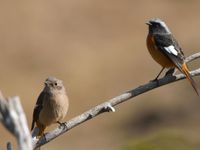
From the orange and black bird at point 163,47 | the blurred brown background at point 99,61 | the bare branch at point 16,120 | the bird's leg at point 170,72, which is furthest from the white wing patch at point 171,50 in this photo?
the blurred brown background at point 99,61

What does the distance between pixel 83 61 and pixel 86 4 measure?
15.2ft

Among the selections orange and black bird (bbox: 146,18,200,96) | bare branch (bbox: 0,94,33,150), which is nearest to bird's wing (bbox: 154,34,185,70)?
orange and black bird (bbox: 146,18,200,96)

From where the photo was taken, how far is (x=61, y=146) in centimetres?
1892

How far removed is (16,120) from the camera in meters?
4.08

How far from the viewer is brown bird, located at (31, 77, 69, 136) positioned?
7.62m

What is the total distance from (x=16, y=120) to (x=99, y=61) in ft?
64.3

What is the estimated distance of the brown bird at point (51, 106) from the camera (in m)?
7.62

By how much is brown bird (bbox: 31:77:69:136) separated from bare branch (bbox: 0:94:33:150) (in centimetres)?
340

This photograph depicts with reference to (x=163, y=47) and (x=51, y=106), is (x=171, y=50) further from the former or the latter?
(x=51, y=106)

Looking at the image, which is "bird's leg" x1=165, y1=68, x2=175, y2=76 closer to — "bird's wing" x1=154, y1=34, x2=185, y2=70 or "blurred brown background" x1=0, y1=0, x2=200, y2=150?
"bird's wing" x1=154, y1=34, x2=185, y2=70

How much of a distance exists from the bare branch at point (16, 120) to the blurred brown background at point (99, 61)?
1181cm

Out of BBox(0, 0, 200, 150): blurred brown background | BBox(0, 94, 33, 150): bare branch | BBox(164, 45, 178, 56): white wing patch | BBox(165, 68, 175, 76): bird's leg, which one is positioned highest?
BBox(0, 0, 200, 150): blurred brown background

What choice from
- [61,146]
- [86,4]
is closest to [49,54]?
[86,4]

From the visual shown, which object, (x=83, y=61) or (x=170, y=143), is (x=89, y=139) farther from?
(x=170, y=143)
